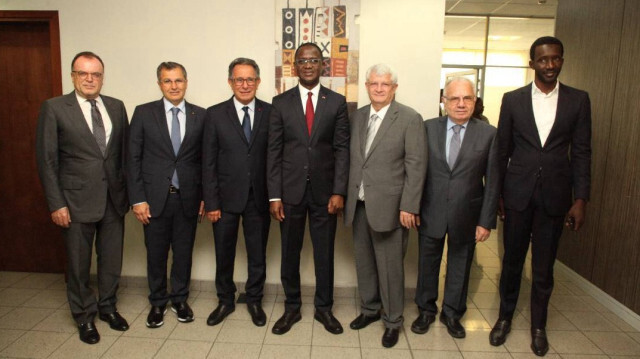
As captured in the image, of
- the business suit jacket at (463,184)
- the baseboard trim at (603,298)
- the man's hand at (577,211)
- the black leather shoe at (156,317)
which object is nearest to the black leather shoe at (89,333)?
the black leather shoe at (156,317)

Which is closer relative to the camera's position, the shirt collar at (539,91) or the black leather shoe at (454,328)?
the shirt collar at (539,91)

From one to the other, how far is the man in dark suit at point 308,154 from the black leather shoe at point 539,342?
1255 mm

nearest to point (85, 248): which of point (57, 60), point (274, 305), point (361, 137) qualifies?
point (274, 305)

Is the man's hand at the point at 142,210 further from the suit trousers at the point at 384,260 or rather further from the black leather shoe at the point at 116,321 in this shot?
the suit trousers at the point at 384,260

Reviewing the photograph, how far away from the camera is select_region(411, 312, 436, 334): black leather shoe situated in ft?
9.62

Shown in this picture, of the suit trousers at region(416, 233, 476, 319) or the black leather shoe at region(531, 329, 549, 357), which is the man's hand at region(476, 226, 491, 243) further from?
the black leather shoe at region(531, 329, 549, 357)

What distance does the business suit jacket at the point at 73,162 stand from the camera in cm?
267

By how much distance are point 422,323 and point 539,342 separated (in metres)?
0.73

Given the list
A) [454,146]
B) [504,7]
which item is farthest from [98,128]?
[504,7]

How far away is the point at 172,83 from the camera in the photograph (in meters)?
2.86

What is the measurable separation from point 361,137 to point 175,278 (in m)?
1.69

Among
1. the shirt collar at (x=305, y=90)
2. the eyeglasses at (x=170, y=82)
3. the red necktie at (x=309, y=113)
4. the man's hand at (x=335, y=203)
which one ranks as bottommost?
the man's hand at (x=335, y=203)

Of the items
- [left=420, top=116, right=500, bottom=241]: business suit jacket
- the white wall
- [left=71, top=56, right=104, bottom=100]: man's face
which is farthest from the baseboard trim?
[left=71, top=56, right=104, bottom=100]: man's face

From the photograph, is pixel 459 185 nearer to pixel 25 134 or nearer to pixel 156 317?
pixel 156 317
